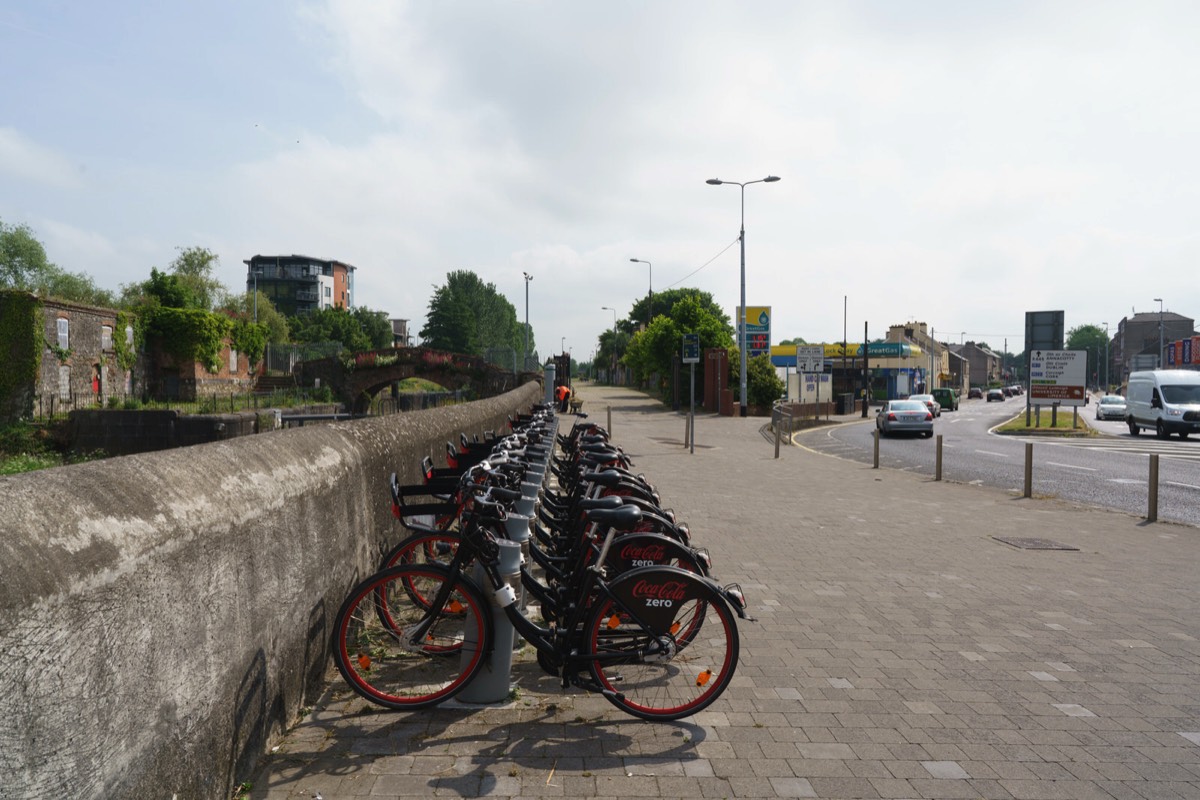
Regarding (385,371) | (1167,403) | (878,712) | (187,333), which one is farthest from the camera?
(385,371)

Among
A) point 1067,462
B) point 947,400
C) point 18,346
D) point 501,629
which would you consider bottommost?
point 1067,462

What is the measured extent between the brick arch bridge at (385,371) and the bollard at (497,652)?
171 ft

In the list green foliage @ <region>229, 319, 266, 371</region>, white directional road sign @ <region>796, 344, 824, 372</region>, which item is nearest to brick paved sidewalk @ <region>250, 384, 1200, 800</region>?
white directional road sign @ <region>796, 344, 824, 372</region>

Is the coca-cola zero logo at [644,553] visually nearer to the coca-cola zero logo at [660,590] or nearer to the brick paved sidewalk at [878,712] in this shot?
the coca-cola zero logo at [660,590]

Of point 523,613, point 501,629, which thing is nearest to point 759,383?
point 523,613

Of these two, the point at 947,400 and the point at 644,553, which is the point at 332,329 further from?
the point at 644,553

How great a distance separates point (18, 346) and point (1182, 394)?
45.0 metres

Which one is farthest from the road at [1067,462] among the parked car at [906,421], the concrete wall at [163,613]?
the concrete wall at [163,613]

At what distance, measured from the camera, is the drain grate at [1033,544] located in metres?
8.70

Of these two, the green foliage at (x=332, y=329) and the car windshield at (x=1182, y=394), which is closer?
the car windshield at (x=1182, y=394)

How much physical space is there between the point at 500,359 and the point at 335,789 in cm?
5827

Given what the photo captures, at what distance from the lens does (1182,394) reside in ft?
92.3

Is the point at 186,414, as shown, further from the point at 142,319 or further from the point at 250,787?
the point at 250,787

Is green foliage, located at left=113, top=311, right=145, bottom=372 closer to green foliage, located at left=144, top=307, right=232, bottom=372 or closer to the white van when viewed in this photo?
green foliage, located at left=144, top=307, right=232, bottom=372
